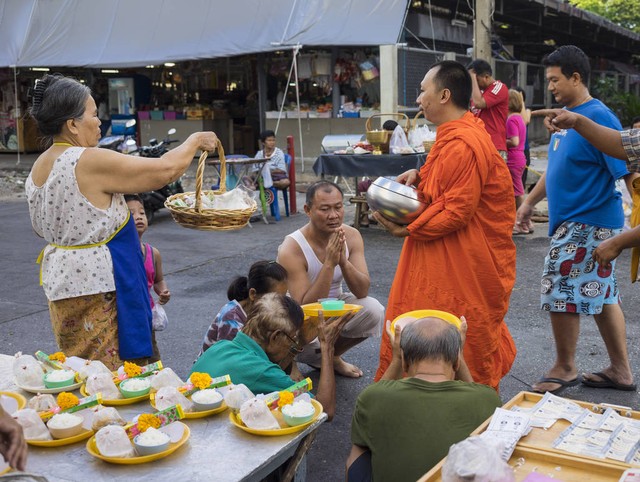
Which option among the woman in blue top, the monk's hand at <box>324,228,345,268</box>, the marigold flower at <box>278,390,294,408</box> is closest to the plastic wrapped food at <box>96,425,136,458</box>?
the marigold flower at <box>278,390,294,408</box>

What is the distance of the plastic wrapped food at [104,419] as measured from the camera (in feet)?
8.18

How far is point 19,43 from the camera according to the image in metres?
16.2

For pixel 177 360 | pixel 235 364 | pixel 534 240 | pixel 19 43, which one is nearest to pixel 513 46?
pixel 19 43

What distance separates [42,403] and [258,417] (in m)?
0.81

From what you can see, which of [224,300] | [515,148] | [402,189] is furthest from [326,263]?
Result: [515,148]

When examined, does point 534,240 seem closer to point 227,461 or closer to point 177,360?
point 177,360

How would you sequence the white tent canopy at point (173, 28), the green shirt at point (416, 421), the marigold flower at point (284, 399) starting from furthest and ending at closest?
A: the white tent canopy at point (173, 28), the marigold flower at point (284, 399), the green shirt at point (416, 421)

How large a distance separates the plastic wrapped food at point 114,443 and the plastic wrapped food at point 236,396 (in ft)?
1.37

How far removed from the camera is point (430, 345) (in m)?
2.53

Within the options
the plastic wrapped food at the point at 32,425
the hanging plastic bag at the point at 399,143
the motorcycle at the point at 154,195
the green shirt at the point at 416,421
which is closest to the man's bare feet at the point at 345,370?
the green shirt at the point at 416,421

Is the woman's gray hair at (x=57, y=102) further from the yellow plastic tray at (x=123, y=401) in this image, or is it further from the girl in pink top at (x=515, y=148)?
the girl in pink top at (x=515, y=148)

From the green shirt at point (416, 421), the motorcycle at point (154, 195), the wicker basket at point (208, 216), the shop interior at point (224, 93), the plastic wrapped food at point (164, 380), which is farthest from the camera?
the shop interior at point (224, 93)

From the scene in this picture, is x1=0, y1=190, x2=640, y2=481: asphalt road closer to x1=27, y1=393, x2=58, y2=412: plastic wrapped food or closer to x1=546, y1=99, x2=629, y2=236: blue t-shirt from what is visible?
x1=546, y1=99, x2=629, y2=236: blue t-shirt

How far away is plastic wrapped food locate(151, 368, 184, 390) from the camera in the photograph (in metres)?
2.82
